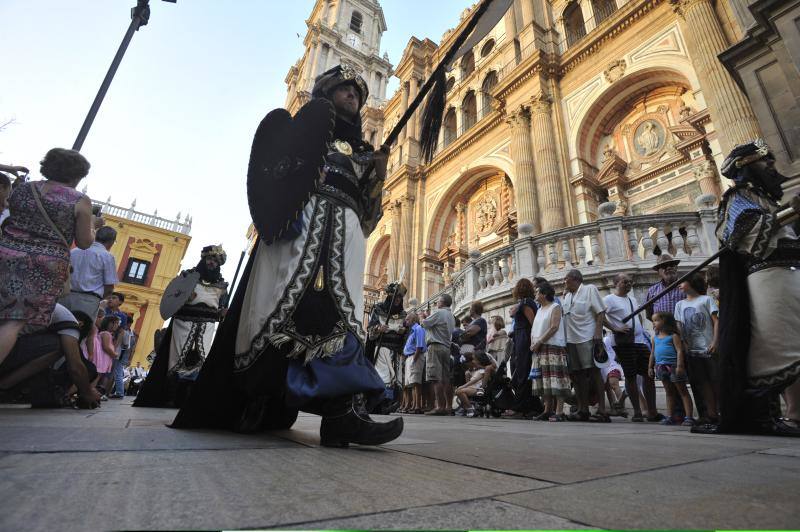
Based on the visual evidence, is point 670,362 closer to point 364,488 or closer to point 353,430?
point 353,430

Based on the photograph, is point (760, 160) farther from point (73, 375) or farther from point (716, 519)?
point (73, 375)

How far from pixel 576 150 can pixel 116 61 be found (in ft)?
41.2

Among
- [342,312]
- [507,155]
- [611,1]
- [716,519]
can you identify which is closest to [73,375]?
[342,312]

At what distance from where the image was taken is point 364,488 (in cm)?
82

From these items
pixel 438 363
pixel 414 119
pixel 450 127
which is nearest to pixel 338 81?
pixel 438 363

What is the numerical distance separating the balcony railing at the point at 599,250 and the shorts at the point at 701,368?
3758 millimetres

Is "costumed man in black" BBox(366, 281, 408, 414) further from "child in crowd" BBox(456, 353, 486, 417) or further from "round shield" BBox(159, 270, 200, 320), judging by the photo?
"round shield" BBox(159, 270, 200, 320)

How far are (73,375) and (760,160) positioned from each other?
208 inches

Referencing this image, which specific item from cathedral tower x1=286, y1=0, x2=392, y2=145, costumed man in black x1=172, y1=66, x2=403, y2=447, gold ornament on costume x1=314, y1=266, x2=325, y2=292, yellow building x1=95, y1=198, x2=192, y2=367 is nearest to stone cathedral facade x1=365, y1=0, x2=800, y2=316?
costumed man in black x1=172, y1=66, x2=403, y2=447

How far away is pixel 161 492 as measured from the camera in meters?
0.71

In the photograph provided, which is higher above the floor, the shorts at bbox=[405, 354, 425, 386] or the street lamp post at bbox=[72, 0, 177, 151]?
the street lamp post at bbox=[72, 0, 177, 151]

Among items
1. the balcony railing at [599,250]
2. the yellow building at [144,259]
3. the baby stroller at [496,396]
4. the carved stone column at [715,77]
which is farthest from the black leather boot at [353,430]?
the yellow building at [144,259]

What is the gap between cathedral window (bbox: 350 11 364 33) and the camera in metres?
40.0

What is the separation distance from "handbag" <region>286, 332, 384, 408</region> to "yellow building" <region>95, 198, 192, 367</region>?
2966 centimetres
